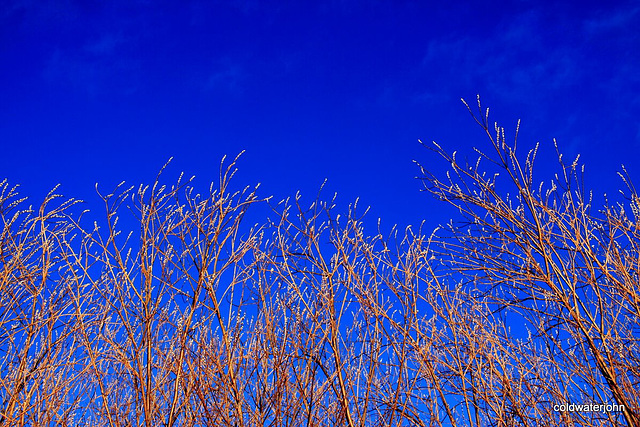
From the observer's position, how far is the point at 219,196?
7.62 ft

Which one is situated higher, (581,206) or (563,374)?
(581,206)

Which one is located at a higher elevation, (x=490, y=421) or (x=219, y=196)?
(x=219, y=196)

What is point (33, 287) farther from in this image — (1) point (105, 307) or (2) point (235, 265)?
(2) point (235, 265)

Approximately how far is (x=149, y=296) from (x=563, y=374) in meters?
2.17

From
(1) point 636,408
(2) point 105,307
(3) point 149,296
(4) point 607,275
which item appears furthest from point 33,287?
(1) point 636,408

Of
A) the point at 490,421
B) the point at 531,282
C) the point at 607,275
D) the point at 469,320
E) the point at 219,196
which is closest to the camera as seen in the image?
the point at 607,275

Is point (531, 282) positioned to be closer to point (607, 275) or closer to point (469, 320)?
point (607, 275)

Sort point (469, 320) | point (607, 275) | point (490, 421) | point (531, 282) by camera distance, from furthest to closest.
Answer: point (469, 320) < point (490, 421) < point (531, 282) < point (607, 275)

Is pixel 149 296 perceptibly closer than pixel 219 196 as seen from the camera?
Yes

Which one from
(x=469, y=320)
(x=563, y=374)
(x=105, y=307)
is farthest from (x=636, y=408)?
(x=105, y=307)

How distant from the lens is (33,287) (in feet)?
8.52

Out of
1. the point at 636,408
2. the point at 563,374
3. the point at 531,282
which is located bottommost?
the point at 636,408

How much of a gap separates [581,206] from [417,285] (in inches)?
35.8

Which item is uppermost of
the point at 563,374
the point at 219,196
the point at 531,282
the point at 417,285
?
the point at 219,196
